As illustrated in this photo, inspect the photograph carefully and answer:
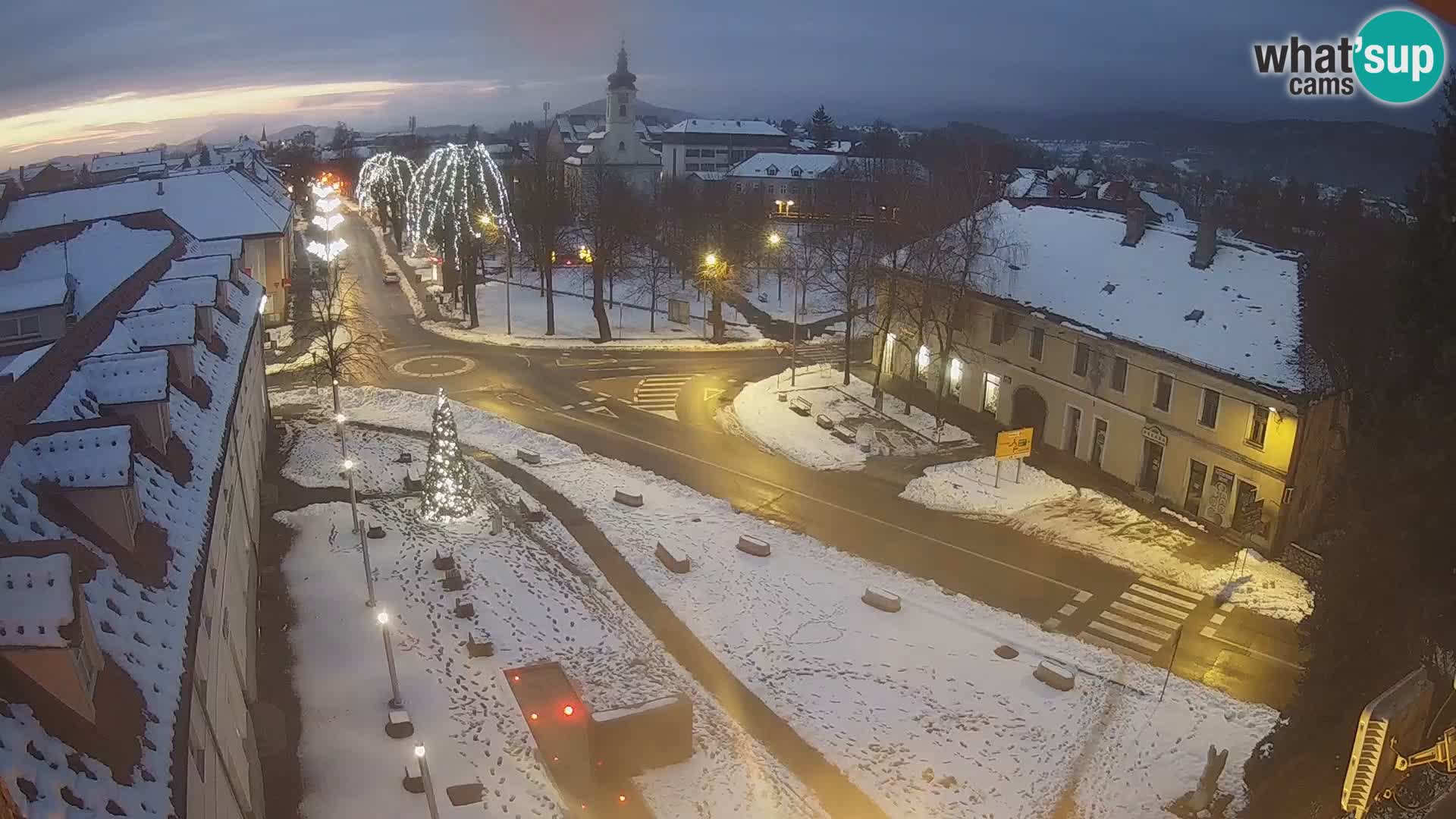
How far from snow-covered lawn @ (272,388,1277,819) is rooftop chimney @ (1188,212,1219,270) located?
58.4 ft

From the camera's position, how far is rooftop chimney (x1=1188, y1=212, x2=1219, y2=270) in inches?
1385

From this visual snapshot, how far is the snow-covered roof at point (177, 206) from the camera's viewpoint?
45.4 m

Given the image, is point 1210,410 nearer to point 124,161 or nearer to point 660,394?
point 660,394

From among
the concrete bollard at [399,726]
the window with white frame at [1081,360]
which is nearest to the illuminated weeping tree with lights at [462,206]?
the window with white frame at [1081,360]

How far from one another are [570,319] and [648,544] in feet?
106

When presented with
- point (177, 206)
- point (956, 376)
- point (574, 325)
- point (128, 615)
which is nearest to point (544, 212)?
point (574, 325)

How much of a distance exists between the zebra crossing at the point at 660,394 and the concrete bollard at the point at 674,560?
13418mm

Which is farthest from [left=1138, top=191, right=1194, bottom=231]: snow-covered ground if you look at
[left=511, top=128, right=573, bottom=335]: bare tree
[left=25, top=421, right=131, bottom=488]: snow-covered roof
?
[left=25, top=421, right=131, bottom=488]: snow-covered roof

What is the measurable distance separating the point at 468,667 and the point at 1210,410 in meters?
25.3

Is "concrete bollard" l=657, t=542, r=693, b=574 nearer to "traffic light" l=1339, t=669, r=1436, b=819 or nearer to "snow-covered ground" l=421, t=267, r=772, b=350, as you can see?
"traffic light" l=1339, t=669, r=1436, b=819

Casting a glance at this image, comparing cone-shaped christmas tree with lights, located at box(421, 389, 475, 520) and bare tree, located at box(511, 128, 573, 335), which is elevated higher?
bare tree, located at box(511, 128, 573, 335)

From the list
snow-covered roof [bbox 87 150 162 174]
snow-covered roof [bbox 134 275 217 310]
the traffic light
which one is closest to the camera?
the traffic light

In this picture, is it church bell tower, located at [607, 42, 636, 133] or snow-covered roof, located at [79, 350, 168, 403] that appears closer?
snow-covered roof, located at [79, 350, 168, 403]

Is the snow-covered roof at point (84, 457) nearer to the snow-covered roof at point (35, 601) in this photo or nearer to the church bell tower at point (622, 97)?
the snow-covered roof at point (35, 601)
